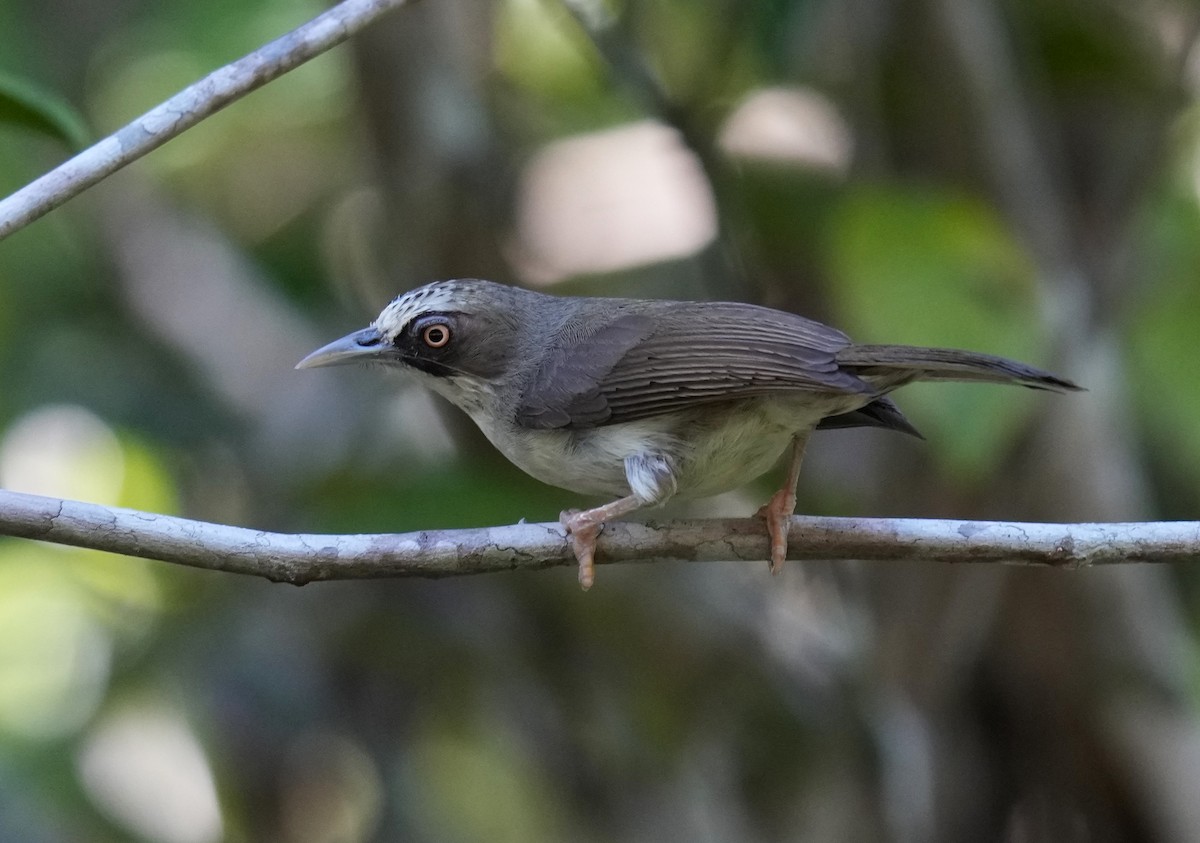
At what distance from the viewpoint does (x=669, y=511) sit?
219 inches

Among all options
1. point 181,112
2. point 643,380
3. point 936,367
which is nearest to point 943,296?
point 936,367

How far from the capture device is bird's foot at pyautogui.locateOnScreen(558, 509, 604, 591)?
3.22m

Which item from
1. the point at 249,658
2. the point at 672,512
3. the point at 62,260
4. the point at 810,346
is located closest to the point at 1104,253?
the point at 672,512

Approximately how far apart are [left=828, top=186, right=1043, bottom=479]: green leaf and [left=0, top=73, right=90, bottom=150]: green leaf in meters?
2.31

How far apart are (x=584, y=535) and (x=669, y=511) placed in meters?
2.27

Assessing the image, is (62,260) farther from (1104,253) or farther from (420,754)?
(1104,253)

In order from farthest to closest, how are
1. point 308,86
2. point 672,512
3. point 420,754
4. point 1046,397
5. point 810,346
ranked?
point 308,86, point 420,754, point 672,512, point 1046,397, point 810,346

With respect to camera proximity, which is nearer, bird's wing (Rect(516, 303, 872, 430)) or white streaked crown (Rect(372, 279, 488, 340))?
bird's wing (Rect(516, 303, 872, 430))

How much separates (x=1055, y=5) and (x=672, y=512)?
273 centimetres

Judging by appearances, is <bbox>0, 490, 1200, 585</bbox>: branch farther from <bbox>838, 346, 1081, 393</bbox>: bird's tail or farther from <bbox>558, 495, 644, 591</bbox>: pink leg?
<bbox>838, 346, 1081, 393</bbox>: bird's tail

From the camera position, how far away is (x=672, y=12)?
6.48 meters

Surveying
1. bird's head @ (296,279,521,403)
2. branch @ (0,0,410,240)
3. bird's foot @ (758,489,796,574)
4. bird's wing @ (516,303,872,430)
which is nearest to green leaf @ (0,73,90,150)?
branch @ (0,0,410,240)

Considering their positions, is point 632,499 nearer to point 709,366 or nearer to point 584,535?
point 584,535

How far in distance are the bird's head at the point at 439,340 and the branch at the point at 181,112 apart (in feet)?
3.59
